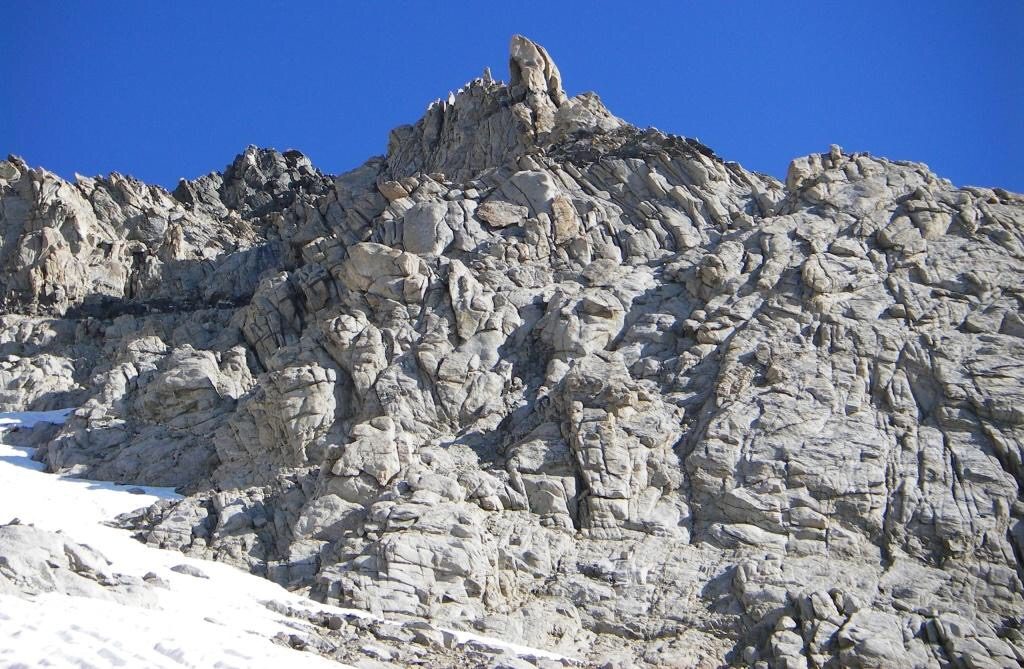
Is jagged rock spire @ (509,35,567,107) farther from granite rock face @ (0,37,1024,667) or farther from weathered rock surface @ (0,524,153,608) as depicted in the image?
weathered rock surface @ (0,524,153,608)

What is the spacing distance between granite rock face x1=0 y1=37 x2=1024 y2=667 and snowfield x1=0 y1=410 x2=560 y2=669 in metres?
1.73

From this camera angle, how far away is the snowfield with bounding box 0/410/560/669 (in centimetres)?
2383

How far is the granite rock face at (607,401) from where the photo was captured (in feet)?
110

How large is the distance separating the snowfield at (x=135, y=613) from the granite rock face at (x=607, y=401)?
173 centimetres

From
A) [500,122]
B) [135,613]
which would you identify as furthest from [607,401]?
[500,122]

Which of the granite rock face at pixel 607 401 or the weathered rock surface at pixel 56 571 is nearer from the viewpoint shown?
the weathered rock surface at pixel 56 571

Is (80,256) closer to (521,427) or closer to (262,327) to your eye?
(262,327)

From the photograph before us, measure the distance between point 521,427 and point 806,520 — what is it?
10.0 m

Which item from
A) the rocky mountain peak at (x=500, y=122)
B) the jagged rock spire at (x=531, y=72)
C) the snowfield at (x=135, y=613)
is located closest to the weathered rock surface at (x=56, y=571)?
the snowfield at (x=135, y=613)

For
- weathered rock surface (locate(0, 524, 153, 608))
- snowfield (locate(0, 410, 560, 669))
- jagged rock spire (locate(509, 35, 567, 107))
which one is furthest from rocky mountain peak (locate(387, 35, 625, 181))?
weathered rock surface (locate(0, 524, 153, 608))

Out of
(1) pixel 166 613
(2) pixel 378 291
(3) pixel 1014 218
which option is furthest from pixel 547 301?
(1) pixel 166 613

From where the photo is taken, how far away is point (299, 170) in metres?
86.0

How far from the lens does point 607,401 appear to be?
3934 centimetres

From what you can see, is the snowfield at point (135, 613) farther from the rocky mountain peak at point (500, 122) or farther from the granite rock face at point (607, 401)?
the rocky mountain peak at point (500, 122)
